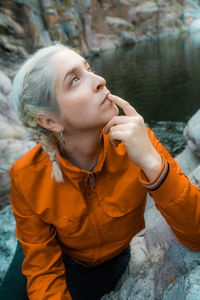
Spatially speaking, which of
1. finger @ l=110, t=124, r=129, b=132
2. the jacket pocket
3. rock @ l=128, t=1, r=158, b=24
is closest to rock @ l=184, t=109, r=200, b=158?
the jacket pocket

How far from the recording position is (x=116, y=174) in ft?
6.12

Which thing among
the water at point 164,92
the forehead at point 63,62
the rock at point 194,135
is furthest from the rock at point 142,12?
the forehead at point 63,62

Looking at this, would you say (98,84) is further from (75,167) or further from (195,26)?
(195,26)

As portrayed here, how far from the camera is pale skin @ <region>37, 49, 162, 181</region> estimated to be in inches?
58.8

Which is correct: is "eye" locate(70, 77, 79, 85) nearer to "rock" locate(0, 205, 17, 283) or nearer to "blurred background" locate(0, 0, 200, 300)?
"blurred background" locate(0, 0, 200, 300)

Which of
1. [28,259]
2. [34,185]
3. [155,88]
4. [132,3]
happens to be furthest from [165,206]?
[132,3]

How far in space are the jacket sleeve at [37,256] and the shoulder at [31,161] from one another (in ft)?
0.15

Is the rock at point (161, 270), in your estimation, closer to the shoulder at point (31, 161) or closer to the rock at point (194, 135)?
the shoulder at point (31, 161)

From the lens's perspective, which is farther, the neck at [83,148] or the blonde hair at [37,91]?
the neck at [83,148]

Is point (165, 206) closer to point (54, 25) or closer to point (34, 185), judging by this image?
point (34, 185)

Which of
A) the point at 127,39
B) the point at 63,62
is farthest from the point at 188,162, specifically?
the point at 127,39

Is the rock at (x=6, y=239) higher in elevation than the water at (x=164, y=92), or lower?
higher

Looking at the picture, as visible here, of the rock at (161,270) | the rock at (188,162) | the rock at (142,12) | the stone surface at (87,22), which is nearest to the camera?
the rock at (161,270)

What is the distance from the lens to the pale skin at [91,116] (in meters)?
1.49
